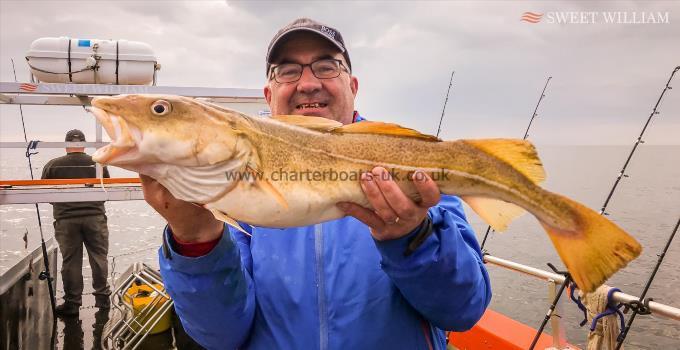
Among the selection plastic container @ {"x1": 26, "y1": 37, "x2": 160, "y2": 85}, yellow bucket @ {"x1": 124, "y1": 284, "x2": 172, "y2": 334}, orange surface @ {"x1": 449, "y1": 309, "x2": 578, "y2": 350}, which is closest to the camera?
orange surface @ {"x1": 449, "y1": 309, "x2": 578, "y2": 350}

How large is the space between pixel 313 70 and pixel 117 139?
1.72 m

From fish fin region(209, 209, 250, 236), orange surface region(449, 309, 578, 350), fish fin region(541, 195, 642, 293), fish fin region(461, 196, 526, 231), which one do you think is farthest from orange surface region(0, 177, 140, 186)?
fish fin region(541, 195, 642, 293)

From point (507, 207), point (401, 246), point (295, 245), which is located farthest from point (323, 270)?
point (507, 207)

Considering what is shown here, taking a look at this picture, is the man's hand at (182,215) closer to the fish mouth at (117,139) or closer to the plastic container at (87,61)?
the fish mouth at (117,139)

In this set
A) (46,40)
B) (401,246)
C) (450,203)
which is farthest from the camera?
(46,40)

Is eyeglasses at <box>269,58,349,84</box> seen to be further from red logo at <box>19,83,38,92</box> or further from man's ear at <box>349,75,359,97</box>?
red logo at <box>19,83,38,92</box>

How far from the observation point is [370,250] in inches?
103

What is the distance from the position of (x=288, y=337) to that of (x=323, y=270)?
0.44 meters

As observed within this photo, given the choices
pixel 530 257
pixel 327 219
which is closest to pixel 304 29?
pixel 327 219

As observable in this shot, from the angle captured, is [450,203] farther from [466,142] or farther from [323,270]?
[323,270]

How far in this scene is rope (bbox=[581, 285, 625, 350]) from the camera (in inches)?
156

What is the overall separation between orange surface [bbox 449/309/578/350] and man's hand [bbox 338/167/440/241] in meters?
3.78

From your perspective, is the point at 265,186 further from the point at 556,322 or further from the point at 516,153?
the point at 556,322

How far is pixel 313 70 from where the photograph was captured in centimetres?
324
